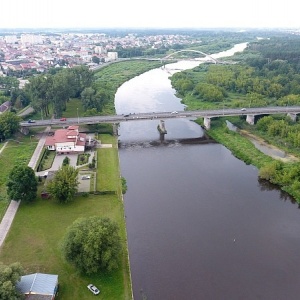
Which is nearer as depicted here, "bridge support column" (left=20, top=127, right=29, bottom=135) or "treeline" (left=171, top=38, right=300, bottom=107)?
"bridge support column" (left=20, top=127, right=29, bottom=135)

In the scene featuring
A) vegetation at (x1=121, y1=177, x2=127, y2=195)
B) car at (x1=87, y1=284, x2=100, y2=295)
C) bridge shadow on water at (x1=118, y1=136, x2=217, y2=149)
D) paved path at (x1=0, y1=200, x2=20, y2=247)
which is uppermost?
car at (x1=87, y1=284, x2=100, y2=295)

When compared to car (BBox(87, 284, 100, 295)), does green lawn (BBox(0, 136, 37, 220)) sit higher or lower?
lower

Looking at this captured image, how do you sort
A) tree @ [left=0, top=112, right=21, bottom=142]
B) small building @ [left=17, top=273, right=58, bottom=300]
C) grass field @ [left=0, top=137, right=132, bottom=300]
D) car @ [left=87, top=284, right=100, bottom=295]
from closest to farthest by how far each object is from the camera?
small building @ [left=17, top=273, right=58, bottom=300] < car @ [left=87, top=284, right=100, bottom=295] < grass field @ [left=0, top=137, right=132, bottom=300] < tree @ [left=0, top=112, right=21, bottom=142]

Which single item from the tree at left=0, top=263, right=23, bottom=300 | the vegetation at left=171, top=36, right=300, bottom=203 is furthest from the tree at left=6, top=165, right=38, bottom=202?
the vegetation at left=171, top=36, right=300, bottom=203

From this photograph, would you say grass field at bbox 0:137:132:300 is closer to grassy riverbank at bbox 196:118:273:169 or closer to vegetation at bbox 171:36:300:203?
grassy riverbank at bbox 196:118:273:169

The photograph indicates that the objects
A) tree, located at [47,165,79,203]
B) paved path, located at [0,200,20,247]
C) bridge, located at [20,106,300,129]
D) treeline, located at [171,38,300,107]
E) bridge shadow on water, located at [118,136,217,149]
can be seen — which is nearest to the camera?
paved path, located at [0,200,20,247]

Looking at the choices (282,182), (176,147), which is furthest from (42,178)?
Result: (282,182)

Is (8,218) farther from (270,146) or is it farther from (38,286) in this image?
(270,146)

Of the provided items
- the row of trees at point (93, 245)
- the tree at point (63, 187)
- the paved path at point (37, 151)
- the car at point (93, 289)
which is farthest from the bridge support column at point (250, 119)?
the car at point (93, 289)
